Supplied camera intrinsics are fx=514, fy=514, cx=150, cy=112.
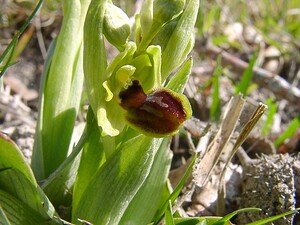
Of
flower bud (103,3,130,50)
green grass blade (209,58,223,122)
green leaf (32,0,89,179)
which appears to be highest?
flower bud (103,3,130,50)

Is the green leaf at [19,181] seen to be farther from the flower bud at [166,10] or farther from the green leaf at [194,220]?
the flower bud at [166,10]

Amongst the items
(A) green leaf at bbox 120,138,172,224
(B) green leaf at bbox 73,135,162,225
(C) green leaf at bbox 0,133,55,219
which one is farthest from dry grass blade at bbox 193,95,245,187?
(C) green leaf at bbox 0,133,55,219

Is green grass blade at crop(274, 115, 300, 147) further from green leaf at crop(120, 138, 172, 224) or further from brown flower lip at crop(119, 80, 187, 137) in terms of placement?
brown flower lip at crop(119, 80, 187, 137)

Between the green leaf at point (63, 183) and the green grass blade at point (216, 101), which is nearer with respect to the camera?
the green leaf at point (63, 183)

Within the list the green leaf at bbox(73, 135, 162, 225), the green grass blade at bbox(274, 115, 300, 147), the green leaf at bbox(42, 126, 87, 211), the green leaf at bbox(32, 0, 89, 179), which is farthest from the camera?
the green grass blade at bbox(274, 115, 300, 147)

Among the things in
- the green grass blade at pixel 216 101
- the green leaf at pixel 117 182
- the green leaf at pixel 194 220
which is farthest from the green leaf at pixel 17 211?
the green grass blade at pixel 216 101

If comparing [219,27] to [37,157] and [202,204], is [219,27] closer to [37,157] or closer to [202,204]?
[202,204]
